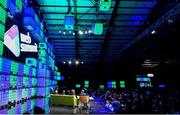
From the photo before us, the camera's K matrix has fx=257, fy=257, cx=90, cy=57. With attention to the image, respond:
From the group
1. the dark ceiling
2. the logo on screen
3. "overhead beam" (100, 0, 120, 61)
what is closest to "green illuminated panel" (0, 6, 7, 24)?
the logo on screen

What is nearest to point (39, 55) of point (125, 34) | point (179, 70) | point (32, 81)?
point (32, 81)

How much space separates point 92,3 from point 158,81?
24860mm

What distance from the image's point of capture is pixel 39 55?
13664 mm

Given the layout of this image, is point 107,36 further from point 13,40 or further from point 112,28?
point 13,40

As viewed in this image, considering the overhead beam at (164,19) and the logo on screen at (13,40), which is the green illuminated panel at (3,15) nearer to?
the logo on screen at (13,40)

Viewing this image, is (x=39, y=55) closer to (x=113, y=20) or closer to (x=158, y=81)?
(x=113, y=20)

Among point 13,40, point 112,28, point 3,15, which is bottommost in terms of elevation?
point 13,40

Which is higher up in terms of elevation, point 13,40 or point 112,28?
point 112,28

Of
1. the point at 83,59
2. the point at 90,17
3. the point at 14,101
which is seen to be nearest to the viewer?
the point at 14,101

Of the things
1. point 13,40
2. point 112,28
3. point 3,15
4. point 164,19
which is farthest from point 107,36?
point 3,15

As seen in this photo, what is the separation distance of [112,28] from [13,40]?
9598 millimetres

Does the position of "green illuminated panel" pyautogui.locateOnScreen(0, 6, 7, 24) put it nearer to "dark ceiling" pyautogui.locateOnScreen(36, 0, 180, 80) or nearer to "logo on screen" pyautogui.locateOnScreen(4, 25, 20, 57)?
"logo on screen" pyautogui.locateOnScreen(4, 25, 20, 57)

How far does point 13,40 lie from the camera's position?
8586mm

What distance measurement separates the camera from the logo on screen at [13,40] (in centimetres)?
798
